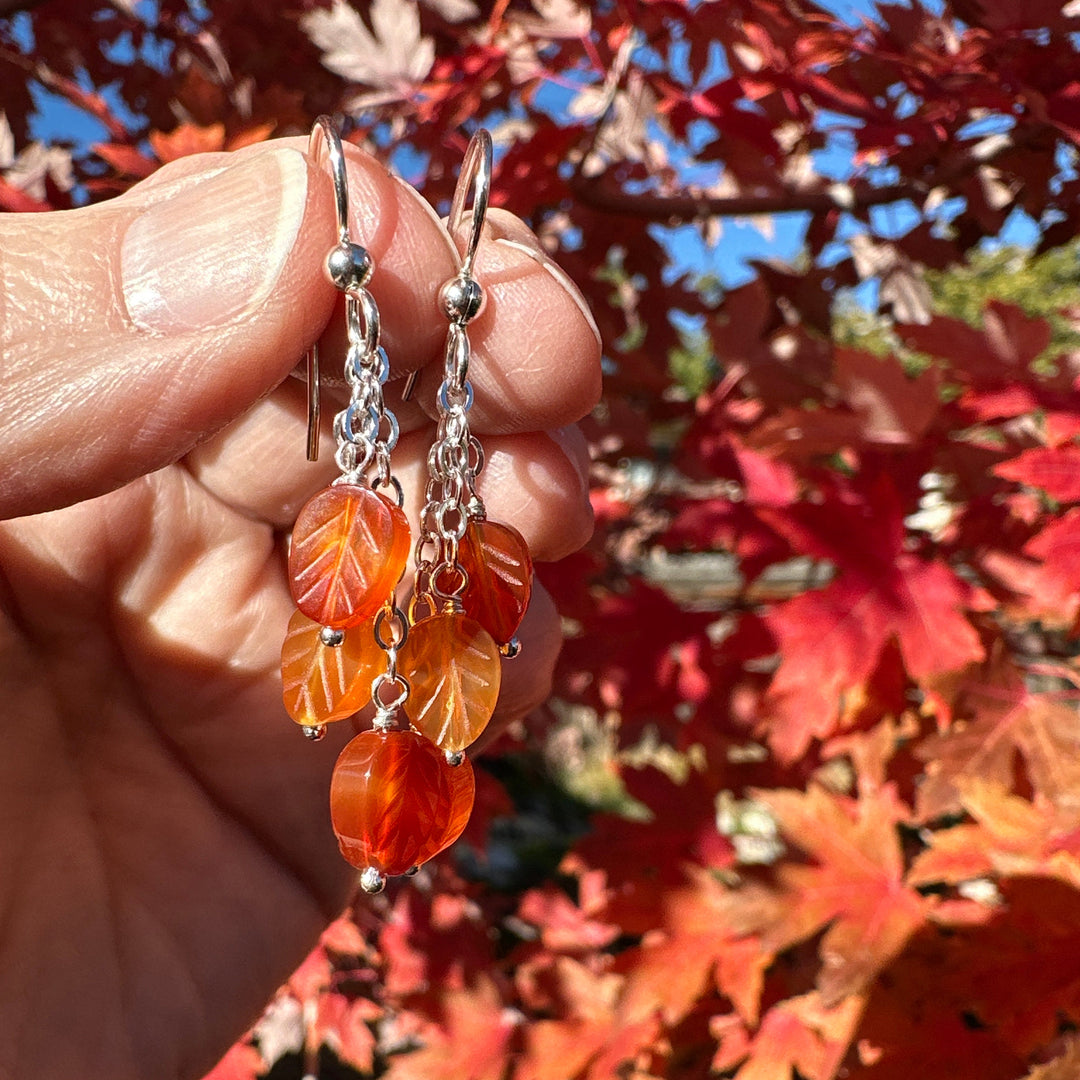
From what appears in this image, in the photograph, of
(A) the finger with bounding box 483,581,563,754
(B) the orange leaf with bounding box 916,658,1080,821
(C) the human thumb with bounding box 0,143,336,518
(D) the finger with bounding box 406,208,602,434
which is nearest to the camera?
(C) the human thumb with bounding box 0,143,336,518

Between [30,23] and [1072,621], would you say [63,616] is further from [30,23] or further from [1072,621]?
[30,23]

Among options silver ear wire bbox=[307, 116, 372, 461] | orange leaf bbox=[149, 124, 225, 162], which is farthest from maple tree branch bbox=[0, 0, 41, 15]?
silver ear wire bbox=[307, 116, 372, 461]

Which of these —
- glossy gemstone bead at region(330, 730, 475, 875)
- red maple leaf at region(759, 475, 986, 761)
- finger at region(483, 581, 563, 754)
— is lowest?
red maple leaf at region(759, 475, 986, 761)

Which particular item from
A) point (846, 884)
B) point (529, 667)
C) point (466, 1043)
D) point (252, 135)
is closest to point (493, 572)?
point (529, 667)

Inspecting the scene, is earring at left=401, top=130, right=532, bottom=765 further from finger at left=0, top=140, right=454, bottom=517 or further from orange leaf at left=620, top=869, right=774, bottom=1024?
orange leaf at left=620, top=869, right=774, bottom=1024

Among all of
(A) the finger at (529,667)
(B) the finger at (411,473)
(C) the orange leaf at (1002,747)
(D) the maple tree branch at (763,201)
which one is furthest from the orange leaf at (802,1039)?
(D) the maple tree branch at (763,201)

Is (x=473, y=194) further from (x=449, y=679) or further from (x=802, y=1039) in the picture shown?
(x=802, y=1039)

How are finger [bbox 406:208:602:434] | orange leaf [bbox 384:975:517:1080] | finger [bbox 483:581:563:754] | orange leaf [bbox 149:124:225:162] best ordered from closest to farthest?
finger [bbox 406:208:602:434]
finger [bbox 483:581:563:754]
orange leaf [bbox 149:124:225:162]
orange leaf [bbox 384:975:517:1080]

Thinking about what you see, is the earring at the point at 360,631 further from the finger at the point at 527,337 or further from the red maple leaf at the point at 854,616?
the red maple leaf at the point at 854,616
